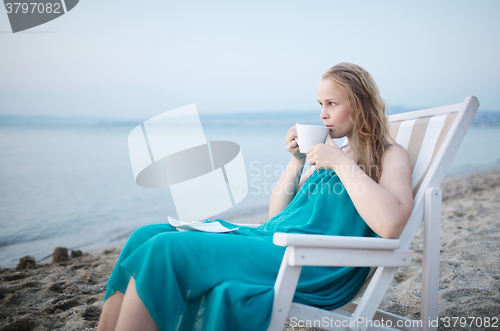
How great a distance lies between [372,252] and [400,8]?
13.8 meters

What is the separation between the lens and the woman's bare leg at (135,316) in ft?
3.42

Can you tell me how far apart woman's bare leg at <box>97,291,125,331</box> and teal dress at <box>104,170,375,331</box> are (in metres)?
0.03

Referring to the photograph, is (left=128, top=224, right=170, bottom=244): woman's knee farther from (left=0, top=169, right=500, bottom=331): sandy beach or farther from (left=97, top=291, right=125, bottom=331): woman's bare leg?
(left=0, top=169, right=500, bottom=331): sandy beach

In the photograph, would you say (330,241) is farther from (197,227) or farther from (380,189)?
(197,227)

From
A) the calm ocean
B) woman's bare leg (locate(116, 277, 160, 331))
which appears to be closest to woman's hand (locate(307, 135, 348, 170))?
woman's bare leg (locate(116, 277, 160, 331))

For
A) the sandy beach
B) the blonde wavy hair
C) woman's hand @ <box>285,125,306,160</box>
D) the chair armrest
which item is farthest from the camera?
the sandy beach

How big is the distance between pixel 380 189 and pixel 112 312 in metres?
1.09

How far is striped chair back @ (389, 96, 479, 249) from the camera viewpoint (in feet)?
4.55

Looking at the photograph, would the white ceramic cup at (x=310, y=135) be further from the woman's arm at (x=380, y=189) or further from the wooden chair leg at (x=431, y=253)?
the wooden chair leg at (x=431, y=253)

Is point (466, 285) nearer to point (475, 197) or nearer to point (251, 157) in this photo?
point (475, 197)

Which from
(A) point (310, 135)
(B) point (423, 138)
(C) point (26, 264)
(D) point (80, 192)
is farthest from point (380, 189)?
(D) point (80, 192)

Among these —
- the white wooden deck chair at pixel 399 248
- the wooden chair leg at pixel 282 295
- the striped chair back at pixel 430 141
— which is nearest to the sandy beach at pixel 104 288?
the white wooden deck chair at pixel 399 248

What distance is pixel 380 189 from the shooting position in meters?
1.23

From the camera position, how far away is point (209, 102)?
18203 millimetres
